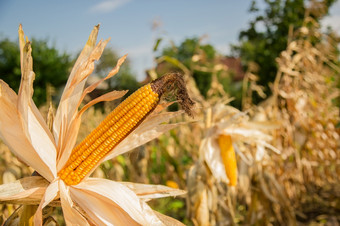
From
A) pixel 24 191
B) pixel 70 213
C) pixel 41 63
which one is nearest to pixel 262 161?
pixel 70 213

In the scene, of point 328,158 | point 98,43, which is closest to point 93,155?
point 98,43

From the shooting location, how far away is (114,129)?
3.67 ft

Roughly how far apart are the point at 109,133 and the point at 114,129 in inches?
0.9

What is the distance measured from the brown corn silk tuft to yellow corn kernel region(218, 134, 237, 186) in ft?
3.24

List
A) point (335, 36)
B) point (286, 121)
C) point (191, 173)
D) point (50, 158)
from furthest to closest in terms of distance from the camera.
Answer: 1. point (335, 36)
2. point (286, 121)
3. point (191, 173)
4. point (50, 158)

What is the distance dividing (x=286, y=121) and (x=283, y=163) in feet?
1.77

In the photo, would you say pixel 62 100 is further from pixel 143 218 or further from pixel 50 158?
pixel 143 218

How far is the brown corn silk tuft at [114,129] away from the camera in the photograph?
1.10 m

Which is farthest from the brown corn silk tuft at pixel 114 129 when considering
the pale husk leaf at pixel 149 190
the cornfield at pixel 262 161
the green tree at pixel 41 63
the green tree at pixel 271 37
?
the green tree at pixel 41 63

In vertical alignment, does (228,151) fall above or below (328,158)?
above

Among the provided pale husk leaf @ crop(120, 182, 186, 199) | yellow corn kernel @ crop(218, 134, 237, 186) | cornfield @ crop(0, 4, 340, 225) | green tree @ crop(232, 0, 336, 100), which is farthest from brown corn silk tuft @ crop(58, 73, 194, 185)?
green tree @ crop(232, 0, 336, 100)

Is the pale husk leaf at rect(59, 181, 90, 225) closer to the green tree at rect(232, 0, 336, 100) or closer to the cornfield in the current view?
the cornfield

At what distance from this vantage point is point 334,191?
4078mm

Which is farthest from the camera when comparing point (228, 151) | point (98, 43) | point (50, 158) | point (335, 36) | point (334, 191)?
point (335, 36)
